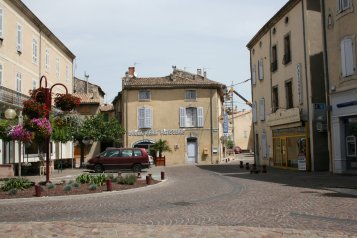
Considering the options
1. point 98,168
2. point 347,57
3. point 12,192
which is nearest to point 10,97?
point 98,168

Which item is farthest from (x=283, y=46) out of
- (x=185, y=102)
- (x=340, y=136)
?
(x=185, y=102)

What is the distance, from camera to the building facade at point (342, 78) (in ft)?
62.7

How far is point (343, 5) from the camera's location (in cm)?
1970

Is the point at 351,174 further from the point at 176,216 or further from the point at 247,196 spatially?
the point at 176,216

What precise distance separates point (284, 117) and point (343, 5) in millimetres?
8165

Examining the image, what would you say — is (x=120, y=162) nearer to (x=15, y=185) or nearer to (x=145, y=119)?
(x=145, y=119)

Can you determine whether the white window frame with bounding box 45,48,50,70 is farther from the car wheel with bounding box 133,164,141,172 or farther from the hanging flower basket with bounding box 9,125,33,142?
the hanging flower basket with bounding box 9,125,33,142

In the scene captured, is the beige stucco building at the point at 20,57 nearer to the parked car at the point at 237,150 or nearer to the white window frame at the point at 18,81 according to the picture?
the white window frame at the point at 18,81

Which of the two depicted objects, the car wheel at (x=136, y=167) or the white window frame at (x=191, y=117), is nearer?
the car wheel at (x=136, y=167)

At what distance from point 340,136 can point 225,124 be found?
81.8 ft

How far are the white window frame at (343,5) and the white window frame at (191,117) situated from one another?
2172cm

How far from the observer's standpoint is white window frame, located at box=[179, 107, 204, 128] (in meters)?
40.5

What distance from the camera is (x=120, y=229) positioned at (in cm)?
793

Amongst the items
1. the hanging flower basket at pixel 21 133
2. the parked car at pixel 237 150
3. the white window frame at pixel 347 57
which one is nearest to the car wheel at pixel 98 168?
the hanging flower basket at pixel 21 133
